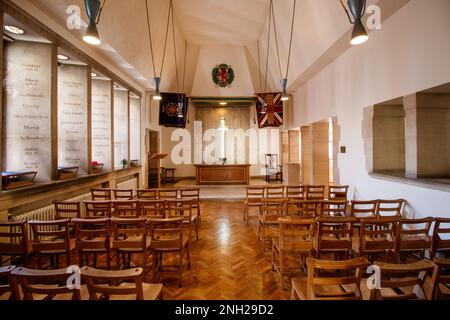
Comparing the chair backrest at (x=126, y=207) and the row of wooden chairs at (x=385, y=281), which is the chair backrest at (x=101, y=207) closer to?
the chair backrest at (x=126, y=207)

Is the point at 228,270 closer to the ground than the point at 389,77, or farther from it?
closer to the ground

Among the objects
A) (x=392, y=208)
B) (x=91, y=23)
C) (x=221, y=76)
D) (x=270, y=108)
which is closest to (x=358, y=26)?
(x=392, y=208)

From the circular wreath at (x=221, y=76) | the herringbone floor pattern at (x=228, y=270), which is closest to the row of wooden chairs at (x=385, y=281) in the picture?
the herringbone floor pattern at (x=228, y=270)

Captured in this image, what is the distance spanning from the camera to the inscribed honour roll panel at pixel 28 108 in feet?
12.3

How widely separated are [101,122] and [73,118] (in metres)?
1.11

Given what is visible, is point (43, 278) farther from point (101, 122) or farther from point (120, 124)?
point (120, 124)

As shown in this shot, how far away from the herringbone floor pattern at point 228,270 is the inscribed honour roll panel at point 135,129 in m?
5.23

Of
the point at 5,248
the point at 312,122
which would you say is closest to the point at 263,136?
the point at 312,122

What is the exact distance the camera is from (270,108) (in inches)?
352

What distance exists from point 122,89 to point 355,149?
7.24 m

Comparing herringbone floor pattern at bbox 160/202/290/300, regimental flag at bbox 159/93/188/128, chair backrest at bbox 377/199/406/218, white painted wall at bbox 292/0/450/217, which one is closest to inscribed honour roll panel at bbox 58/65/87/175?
herringbone floor pattern at bbox 160/202/290/300

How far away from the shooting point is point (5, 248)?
7.91ft

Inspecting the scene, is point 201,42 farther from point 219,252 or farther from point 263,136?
point 219,252
